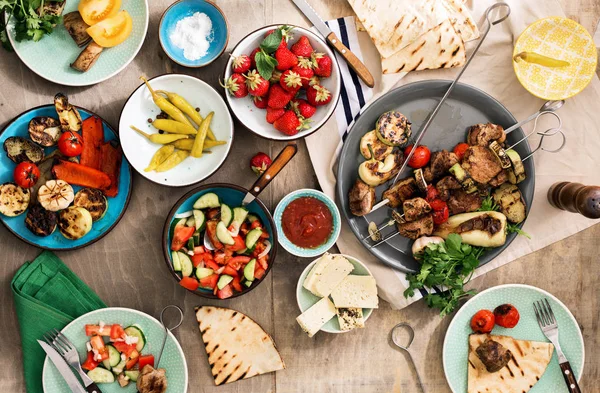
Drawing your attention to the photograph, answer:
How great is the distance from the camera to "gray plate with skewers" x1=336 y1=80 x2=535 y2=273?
332 cm

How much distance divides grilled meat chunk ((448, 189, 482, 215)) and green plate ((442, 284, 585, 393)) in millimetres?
602

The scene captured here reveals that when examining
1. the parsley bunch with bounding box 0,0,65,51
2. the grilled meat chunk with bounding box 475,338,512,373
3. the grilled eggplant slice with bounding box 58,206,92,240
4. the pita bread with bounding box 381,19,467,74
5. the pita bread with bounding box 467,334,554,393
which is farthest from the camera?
the pita bread with bounding box 467,334,554,393

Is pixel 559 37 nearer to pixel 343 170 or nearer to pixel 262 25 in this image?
pixel 343 170

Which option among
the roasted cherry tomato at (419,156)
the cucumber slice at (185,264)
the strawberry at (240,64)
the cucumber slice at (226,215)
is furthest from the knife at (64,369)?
the roasted cherry tomato at (419,156)

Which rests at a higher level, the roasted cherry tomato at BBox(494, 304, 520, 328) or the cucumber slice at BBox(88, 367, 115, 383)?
the cucumber slice at BBox(88, 367, 115, 383)

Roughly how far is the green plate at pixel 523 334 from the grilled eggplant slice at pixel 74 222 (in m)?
2.40

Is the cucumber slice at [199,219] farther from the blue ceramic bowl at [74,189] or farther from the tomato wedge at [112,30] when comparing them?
the tomato wedge at [112,30]

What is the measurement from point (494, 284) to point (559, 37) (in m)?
1.66

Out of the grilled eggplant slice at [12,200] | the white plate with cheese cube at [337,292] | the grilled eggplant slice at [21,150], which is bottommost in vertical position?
the white plate with cheese cube at [337,292]

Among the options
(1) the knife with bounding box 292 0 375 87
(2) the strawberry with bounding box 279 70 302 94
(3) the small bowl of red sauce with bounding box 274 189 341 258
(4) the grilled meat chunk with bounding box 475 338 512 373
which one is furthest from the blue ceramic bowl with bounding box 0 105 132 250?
(4) the grilled meat chunk with bounding box 475 338 512 373

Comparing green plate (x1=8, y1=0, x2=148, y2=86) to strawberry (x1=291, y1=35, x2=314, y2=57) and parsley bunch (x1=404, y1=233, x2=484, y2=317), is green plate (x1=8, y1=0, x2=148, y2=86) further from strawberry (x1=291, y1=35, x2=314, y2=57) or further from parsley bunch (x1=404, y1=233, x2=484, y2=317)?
parsley bunch (x1=404, y1=233, x2=484, y2=317)

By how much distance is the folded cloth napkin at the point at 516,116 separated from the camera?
133 inches

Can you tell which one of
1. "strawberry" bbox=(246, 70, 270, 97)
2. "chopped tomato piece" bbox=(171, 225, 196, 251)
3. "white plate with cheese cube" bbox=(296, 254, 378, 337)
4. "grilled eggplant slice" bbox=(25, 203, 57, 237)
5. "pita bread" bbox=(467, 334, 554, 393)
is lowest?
"pita bread" bbox=(467, 334, 554, 393)

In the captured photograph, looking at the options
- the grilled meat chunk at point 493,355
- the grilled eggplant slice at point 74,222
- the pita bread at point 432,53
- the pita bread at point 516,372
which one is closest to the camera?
the grilled eggplant slice at point 74,222
